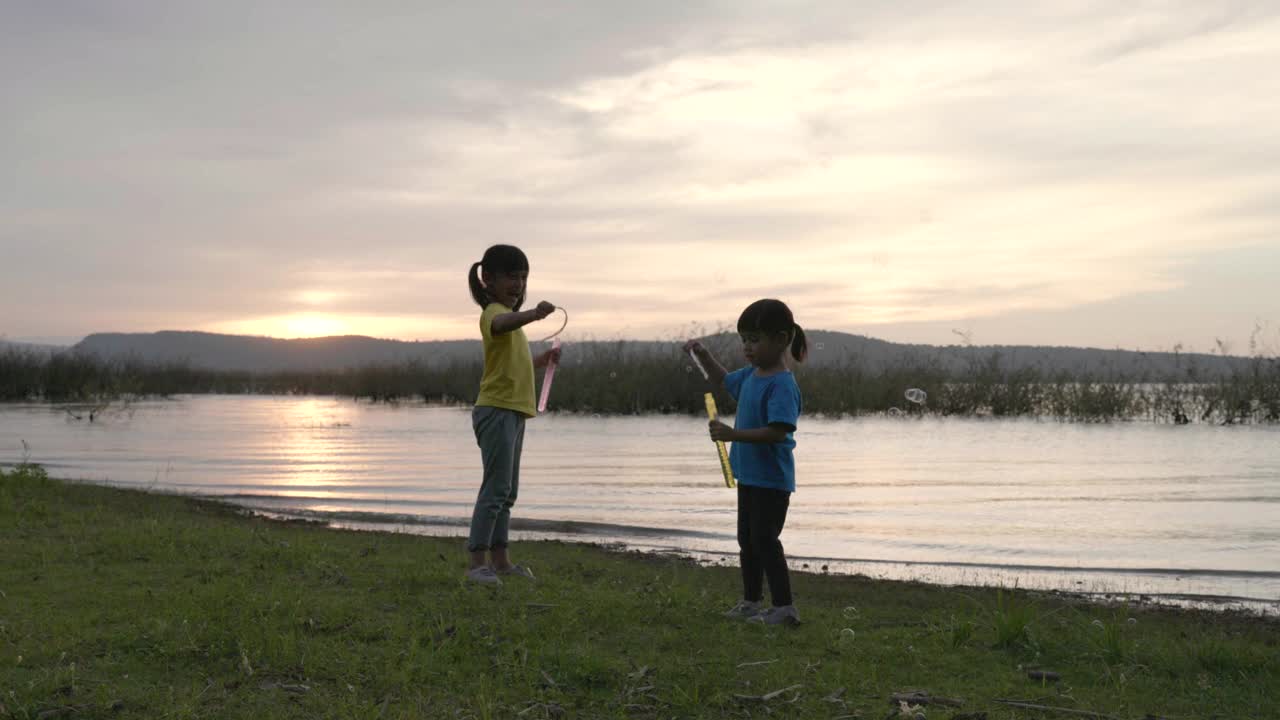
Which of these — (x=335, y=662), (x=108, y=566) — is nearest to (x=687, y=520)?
(x=108, y=566)

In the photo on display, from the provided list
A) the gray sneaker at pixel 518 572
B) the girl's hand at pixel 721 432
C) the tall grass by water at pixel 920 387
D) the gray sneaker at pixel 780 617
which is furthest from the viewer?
the tall grass by water at pixel 920 387

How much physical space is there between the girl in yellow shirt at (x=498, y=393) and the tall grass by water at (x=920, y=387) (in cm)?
2047

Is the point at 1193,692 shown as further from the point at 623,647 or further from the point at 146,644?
the point at 146,644

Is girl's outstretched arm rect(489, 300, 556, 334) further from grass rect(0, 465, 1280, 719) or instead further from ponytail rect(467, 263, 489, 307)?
grass rect(0, 465, 1280, 719)

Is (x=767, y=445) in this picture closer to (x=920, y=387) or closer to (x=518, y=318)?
(x=518, y=318)

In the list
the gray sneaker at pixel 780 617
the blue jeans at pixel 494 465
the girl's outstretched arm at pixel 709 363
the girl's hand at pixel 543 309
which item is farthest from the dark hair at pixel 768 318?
the blue jeans at pixel 494 465

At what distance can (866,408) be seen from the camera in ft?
103

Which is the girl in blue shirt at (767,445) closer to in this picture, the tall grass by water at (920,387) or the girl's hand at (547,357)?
the girl's hand at (547,357)

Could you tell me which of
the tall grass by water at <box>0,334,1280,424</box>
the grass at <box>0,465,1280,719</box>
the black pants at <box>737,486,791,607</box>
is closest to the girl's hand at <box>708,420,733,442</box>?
the black pants at <box>737,486,791,607</box>

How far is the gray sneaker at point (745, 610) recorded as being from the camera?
5973 millimetres

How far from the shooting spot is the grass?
177 inches

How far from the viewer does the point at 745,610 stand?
602cm

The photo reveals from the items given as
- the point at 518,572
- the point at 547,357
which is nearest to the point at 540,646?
the point at 518,572

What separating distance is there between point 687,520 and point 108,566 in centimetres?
581
